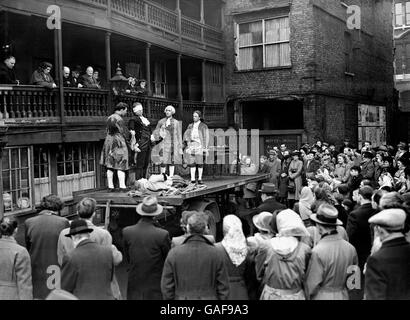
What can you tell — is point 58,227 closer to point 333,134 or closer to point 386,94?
point 333,134

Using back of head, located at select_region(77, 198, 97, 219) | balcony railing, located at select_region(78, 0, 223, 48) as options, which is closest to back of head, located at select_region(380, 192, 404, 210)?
back of head, located at select_region(77, 198, 97, 219)

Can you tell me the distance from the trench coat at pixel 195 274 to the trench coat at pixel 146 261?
2.51 ft

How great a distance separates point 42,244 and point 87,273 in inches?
67.8

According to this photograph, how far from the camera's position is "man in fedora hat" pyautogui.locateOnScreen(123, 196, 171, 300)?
215 inches

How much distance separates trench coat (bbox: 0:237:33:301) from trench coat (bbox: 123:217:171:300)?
3.54ft

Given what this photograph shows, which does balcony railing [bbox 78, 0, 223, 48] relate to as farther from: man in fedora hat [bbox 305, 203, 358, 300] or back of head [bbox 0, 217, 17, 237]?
man in fedora hat [bbox 305, 203, 358, 300]

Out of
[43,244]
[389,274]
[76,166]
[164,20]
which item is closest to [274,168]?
[76,166]

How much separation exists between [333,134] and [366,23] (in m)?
7.04

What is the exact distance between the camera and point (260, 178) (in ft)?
43.0

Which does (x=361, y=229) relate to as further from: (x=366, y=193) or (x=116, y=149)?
(x=116, y=149)

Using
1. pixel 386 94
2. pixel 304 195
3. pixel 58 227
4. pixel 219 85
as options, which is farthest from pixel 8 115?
pixel 386 94

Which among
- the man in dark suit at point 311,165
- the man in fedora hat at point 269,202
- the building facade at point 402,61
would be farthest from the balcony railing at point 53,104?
the building facade at point 402,61

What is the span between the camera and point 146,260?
5465 millimetres

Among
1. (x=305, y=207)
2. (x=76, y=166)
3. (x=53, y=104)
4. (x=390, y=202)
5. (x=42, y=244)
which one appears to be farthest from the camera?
(x=76, y=166)
